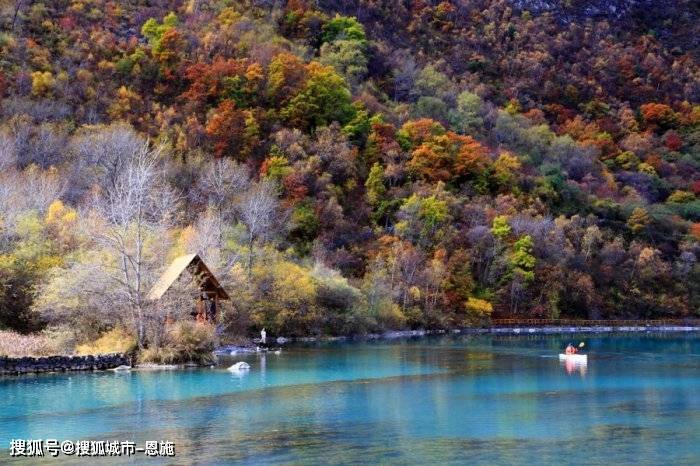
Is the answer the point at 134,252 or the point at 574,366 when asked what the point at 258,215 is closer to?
the point at 134,252

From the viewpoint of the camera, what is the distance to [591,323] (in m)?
91.4

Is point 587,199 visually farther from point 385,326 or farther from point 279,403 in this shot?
point 279,403

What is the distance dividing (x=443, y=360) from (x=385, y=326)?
23.8 meters

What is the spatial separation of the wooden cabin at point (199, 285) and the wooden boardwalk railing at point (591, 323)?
127 ft

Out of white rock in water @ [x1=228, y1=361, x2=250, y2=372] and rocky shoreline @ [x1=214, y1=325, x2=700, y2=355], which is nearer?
white rock in water @ [x1=228, y1=361, x2=250, y2=372]

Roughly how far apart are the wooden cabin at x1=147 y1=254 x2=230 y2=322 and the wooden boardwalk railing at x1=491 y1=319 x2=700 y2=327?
38709 mm

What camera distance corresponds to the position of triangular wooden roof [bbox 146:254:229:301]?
46.9m

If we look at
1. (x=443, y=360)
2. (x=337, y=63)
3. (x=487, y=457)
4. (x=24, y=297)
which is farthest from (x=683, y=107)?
(x=487, y=457)

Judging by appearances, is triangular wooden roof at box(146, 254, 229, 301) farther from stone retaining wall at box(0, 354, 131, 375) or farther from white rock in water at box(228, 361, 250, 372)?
white rock in water at box(228, 361, 250, 372)

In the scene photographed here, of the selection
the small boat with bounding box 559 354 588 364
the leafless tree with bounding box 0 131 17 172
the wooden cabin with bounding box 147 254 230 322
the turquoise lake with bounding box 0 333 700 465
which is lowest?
the turquoise lake with bounding box 0 333 700 465

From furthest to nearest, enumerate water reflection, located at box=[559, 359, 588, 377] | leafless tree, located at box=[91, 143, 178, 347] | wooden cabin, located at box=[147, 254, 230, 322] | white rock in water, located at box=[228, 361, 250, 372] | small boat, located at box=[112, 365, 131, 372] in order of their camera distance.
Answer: wooden cabin, located at box=[147, 254, 230, 322]
water reflection, located at box=[559, 359, 588, 377]
leafless tree, located at box=[91, 143, 178, 347]
white rock in water, located at box=[228, 361, 250, 372]
small boat, located at box=[112, 365, 131, 372]

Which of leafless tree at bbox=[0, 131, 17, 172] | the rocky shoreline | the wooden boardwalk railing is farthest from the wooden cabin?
the wooden boardwalk railing

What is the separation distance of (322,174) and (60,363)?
185ft

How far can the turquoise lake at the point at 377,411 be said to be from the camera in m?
26.1
